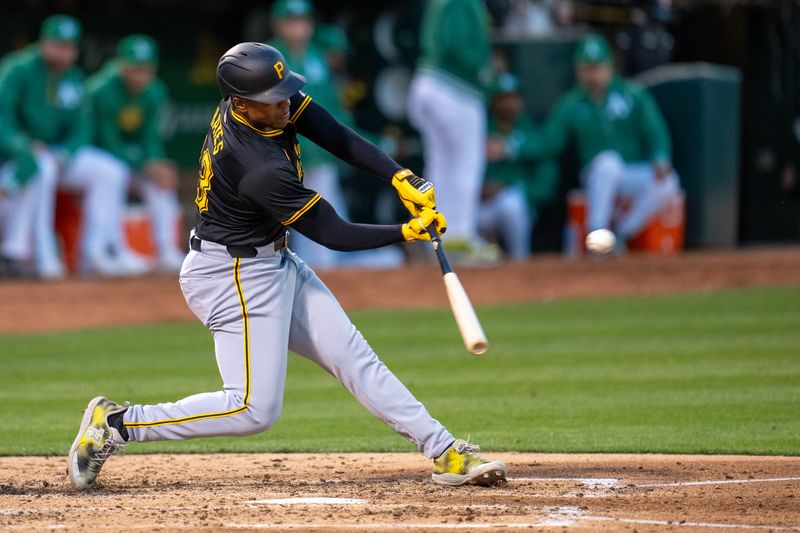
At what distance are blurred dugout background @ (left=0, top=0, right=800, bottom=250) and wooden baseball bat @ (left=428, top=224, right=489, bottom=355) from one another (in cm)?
830

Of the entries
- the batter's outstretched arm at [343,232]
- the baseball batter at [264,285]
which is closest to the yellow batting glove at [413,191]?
the baseball batter at [264,285]

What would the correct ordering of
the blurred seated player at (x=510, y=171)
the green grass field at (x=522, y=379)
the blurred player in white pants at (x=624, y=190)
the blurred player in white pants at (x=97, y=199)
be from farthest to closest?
1. the blurred seated player at (x=510, y=171)
2. the blurred player in white pants at (x=624, y=190)
3. the blurred player in white pants at (x=97, y=199)
4. the green grass field at (x=522, y=379)

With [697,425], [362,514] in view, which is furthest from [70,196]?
[362,514]

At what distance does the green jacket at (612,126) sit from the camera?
13289mm

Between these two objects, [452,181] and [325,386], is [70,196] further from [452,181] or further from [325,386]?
[325,386]

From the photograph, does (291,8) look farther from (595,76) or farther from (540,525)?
(540,525)

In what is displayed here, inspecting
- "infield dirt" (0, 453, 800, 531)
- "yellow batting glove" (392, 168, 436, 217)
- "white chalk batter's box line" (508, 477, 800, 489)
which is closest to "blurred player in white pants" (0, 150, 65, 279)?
"infield dirt" (0, 453, 800, 531)

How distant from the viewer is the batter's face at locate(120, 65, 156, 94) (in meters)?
11.7

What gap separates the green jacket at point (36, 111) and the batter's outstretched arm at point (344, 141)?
6430 mm

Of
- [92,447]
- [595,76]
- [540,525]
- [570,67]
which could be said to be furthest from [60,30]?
[540,525]

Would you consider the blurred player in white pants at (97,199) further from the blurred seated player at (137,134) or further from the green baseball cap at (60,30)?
the green baseball cap at (60,30)

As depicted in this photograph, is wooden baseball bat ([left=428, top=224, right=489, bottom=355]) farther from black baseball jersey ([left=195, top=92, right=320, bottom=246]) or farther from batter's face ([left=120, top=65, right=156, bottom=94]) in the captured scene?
batter's face ([left=120, top=65, right=156, bottom=94])

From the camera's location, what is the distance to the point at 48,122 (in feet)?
37.3

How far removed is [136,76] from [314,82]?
1.50 meters
